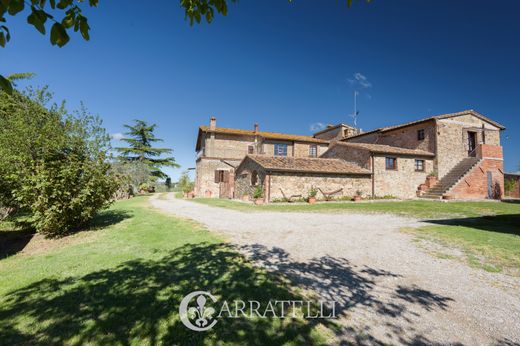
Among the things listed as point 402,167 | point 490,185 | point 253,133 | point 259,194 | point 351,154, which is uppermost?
point 253,133

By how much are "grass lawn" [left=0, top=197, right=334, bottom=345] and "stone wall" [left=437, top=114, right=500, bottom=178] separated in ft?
81.5

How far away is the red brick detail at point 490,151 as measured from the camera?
21234 mm

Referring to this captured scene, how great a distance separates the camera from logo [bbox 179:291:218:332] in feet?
9.26

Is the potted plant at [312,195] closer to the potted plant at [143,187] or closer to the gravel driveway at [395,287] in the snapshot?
the gravel driveway at [395,287]

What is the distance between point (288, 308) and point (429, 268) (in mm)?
3332

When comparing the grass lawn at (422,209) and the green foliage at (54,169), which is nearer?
the green foliage at (54,169)

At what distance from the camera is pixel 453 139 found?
22703 millimetres

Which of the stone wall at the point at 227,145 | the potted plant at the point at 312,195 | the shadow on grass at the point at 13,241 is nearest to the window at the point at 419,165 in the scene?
the potted plant at the point at 312,195

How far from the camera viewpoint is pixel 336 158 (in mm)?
Answer: 25844

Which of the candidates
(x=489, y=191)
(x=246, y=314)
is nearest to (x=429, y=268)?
(x=246, y=314)

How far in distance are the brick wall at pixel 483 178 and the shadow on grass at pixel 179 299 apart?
20.5m

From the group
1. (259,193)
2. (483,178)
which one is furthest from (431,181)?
(259,193)

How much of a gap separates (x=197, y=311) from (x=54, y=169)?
794 cm

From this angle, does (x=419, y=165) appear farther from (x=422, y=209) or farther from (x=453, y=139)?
(x=422, y=209)
